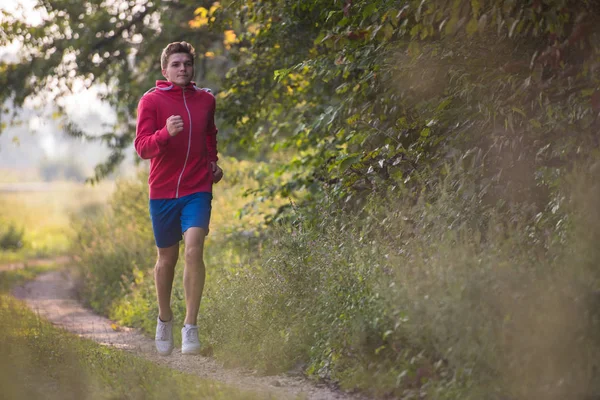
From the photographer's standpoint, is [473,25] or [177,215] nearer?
[473,25]

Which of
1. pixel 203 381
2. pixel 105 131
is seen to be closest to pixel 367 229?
pixel 203 381

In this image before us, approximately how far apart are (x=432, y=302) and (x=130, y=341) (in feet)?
13.1

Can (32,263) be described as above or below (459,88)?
below

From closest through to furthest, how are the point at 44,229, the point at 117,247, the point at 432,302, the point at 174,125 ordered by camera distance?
1. the point at 432,302
2. the point at 174,125
3. the point at 117,247
4. the point at 44,229

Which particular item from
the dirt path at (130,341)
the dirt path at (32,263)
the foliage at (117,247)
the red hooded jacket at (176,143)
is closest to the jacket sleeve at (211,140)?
the red hooded jacket at (176,143)

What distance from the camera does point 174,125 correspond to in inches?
236

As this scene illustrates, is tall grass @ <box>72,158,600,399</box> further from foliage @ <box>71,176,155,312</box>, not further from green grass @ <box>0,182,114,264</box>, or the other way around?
green grass @ <box>0,182,114,264</box>

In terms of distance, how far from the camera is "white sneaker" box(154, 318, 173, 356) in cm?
657

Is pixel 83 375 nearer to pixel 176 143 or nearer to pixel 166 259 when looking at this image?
pixel 166 259

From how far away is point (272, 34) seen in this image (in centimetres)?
833

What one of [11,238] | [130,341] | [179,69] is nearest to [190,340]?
Result: [130,341]

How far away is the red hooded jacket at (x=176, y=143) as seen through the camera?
247 inches

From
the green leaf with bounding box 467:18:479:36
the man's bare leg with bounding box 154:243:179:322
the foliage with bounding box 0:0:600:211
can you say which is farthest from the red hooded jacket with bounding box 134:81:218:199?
the green leaf with bounding box 467:18:479:36

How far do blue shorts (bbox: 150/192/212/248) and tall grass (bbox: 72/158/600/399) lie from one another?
64cm
